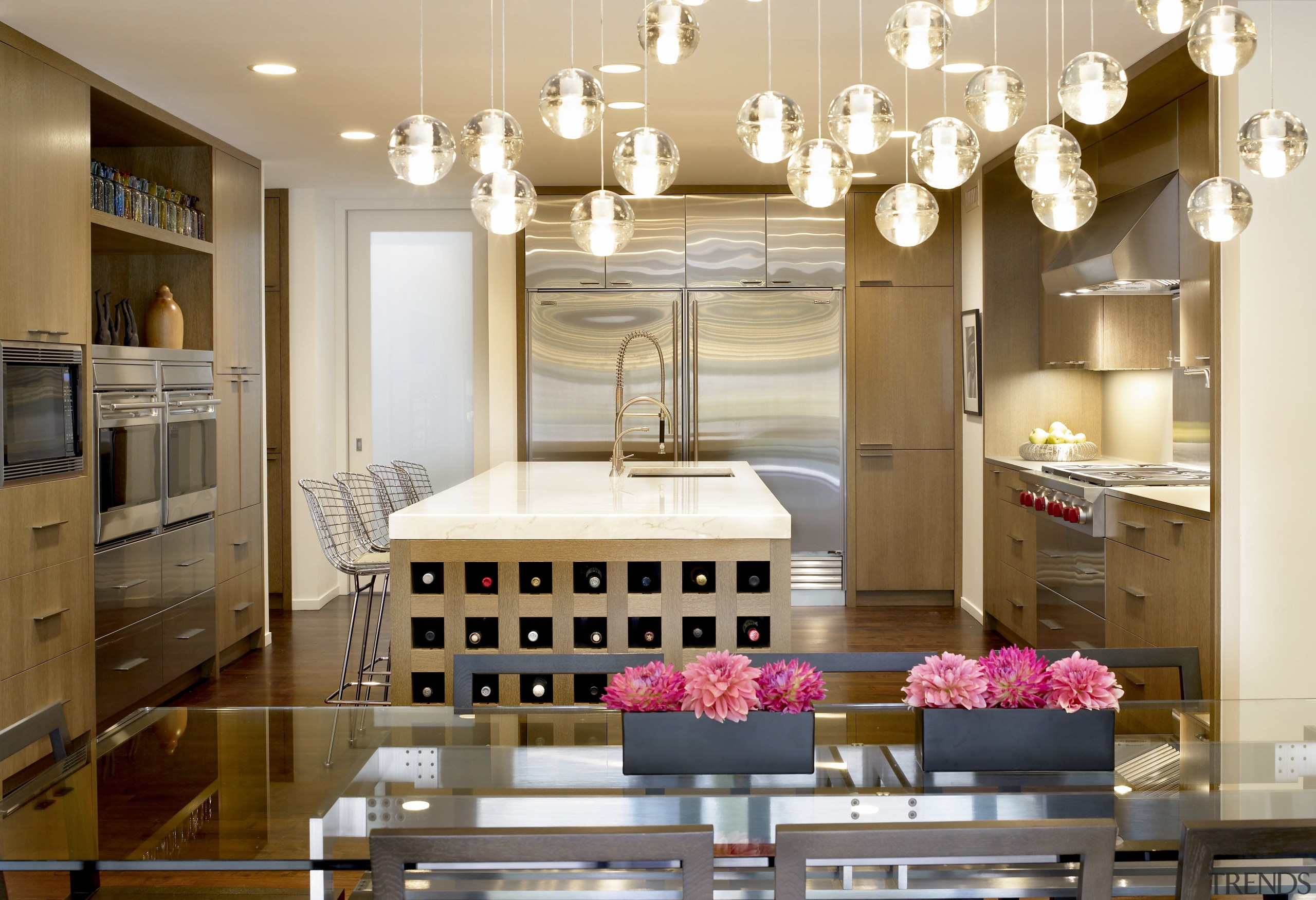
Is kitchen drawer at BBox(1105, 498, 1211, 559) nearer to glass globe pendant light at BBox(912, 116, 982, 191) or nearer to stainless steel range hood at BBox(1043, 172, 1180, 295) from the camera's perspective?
stainless steel range hood at BBox(1043, 172, 1180, 295)

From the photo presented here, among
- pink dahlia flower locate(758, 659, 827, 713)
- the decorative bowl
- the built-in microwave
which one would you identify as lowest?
pink dahlia flower locate(758, 659, 827, 713)

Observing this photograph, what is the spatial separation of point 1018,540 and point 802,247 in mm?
2183

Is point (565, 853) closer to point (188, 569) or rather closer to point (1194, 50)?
point (1194, 50)

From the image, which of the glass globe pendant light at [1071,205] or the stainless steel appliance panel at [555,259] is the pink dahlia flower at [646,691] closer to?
the glass globe pendant light at [1071,205]

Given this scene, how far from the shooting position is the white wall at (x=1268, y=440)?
11.7ft

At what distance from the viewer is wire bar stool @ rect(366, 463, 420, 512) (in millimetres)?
5512

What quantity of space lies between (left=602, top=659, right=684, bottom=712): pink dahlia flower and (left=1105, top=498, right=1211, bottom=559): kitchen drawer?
2.64 m

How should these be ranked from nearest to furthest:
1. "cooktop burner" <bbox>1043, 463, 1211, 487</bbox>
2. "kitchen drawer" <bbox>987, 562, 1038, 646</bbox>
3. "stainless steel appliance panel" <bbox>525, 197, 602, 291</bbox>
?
"cooktop burner" <bbox>1043, 463, 1211, 487</bbox> < "kitchen drawer" <bbox>987, 562, 1038, 646</bbox> < "stainless steel appliance panel" <bbox>525, 197, 602, 291</bbox>

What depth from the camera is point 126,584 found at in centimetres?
436

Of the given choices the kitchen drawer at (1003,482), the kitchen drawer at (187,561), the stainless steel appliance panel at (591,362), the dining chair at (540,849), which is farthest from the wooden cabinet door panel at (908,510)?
the dining chair at (540,849)

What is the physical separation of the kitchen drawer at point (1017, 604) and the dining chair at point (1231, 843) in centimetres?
415

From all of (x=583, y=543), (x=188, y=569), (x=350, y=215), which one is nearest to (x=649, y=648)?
(x=583, y=543)

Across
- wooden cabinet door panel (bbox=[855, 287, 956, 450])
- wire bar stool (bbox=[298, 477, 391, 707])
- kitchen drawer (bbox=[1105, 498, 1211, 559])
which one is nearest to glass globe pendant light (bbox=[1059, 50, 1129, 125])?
kitchen drawer (bbox=[1105, 498, 1211, 559])

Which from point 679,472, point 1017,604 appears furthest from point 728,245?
point 1017,604
